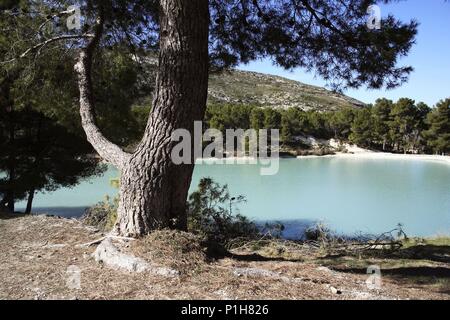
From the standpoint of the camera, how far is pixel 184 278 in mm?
2645

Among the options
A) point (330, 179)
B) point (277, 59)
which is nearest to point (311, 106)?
point (330, 179)

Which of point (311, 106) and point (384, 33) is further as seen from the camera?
point (311, 106)

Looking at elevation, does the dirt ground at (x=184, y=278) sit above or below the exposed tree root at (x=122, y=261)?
below

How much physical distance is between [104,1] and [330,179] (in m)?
18.8

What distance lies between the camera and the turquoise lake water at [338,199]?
1148 cm

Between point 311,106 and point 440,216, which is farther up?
point 311,106

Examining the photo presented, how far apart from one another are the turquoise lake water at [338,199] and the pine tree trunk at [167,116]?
4.25m

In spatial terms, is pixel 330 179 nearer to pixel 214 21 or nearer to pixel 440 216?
pixel 440 216

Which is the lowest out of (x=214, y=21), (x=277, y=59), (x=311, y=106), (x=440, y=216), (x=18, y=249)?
(x=440, y=216)

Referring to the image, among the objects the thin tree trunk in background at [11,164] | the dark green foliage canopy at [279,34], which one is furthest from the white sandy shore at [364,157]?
the dark green foliage canopy at [279,34]

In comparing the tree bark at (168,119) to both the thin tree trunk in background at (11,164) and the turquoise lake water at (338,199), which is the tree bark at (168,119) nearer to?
the turquoise lake water at (338,199)

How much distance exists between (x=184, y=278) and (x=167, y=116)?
3.86 ft

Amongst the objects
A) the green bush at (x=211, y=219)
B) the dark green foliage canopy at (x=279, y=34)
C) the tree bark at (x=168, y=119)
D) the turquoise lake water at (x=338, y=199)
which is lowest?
the turquoise lake water at (x=338, y=199)
